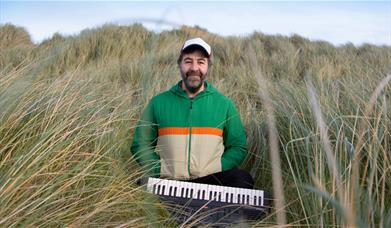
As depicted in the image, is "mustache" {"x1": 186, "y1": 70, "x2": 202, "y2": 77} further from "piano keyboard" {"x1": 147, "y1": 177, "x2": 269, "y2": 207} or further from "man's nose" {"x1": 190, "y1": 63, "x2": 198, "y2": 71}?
"piano keyboard" {"x1": 147, "y1": 177, "x2": 269, "y2": 207}

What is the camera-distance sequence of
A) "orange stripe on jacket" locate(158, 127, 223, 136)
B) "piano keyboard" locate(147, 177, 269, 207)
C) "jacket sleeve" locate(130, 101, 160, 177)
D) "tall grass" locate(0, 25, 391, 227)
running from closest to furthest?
"tall grass" locate(0, 25, 391, 227) → "piano keyboard" locate(147, 177, 269, 207) → "jacket sleeve" locate(130, 101, 160, 177) → "orange stripe on jacket" locate(158, 127, 223, 136)

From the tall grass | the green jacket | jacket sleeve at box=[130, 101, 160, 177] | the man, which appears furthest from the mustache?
the tall grass

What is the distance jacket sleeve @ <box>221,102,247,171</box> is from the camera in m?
3.02

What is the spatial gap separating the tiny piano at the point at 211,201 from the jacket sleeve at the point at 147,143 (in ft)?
0.77

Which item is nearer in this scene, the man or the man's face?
the man

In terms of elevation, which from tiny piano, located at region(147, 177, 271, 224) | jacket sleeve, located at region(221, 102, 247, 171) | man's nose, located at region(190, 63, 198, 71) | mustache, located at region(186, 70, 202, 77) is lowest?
tiny piano, located at region(147, 177, 271, 224)

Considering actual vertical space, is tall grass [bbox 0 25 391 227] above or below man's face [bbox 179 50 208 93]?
below

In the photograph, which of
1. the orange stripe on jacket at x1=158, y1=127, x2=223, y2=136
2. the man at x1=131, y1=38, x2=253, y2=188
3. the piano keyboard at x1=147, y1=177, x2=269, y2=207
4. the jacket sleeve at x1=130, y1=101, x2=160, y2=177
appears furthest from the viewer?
the orange stripe on jacket at x1=158, y1=127, x2=223, y2=136

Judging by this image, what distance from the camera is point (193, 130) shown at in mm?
3045

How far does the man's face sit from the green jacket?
76 millimetres

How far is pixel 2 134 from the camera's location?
7.16 feet

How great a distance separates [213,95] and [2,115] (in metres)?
1.47

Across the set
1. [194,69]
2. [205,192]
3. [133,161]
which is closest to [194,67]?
[194,69]

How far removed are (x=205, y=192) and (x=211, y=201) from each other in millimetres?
101
